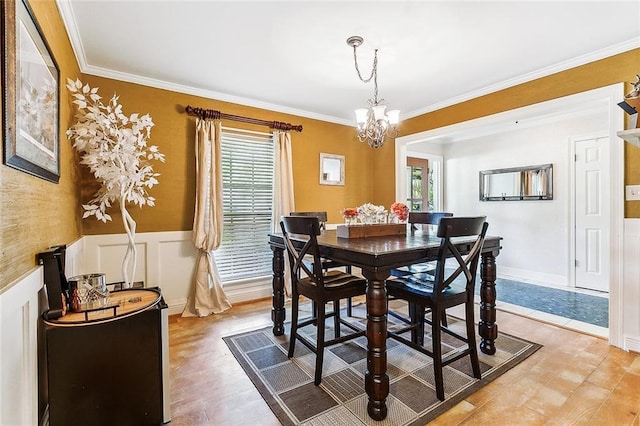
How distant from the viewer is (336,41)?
2.33m

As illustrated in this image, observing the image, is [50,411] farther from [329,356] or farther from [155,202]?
[155,202]

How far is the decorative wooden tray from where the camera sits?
7.14ft

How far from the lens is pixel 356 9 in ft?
6.45

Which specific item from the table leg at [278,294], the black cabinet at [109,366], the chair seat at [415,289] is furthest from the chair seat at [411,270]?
the black cabinet at [109,366]

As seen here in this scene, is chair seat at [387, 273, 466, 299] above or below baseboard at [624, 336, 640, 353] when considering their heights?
above

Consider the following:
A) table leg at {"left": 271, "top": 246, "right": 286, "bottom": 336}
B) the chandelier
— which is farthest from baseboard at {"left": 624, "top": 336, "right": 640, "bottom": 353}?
table leg at {"left": 271, "top": 246, "right": 286, "bottom": 336}

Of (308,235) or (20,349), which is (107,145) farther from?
(308,235)

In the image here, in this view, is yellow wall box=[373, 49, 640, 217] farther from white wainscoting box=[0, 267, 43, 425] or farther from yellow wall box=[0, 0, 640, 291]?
white wainscoting box=[0, 267, 43, 425]

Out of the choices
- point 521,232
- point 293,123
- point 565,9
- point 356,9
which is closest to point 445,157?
point 521,232

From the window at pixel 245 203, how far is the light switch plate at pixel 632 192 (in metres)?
3.38

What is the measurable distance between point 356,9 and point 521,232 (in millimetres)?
4360

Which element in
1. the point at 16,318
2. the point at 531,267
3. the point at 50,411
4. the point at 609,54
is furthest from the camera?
the point at 531,267

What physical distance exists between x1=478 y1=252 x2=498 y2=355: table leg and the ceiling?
→ 1.69 meters

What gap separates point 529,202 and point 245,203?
14.0ft
